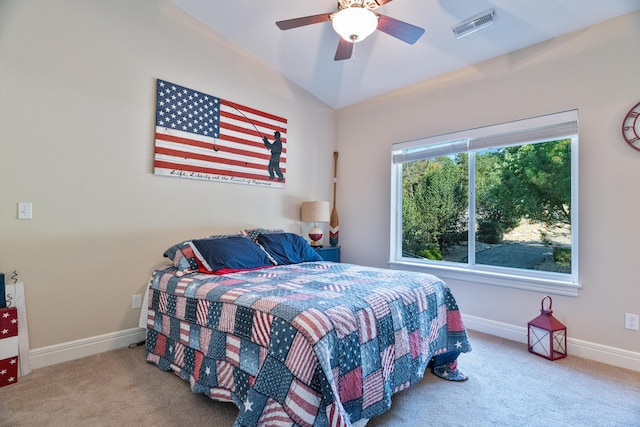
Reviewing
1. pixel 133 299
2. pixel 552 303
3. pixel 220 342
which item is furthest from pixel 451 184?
pixel 133 299

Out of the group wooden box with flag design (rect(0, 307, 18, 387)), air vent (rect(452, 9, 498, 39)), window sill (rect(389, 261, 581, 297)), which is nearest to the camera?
wooden box with flag design (rect(0, 307, 18, 387))

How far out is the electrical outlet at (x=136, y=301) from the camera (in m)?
2.67

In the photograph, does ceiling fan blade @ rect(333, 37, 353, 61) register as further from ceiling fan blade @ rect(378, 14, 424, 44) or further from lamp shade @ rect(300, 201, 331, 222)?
lamp shade @ rect(300, 201, 331, 222)

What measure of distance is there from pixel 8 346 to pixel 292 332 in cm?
201

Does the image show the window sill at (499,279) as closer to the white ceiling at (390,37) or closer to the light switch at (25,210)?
the white ceiling at (390,37)

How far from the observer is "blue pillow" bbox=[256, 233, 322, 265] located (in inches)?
114

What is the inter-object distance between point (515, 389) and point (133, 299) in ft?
9.64


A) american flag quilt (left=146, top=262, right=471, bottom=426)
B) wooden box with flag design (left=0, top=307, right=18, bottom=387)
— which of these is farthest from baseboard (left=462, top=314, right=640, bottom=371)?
wooden box with flag design (left=0, top=307, right=18, bottom=387)

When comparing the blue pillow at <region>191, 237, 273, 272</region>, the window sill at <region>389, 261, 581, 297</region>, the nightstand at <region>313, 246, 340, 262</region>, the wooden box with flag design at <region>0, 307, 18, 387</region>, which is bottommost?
the wooden box with flag design at <region>0, 307, 18, 387</region>

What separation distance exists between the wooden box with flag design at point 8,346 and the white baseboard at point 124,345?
0.61 ft

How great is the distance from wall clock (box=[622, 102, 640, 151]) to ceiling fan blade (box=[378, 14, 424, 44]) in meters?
1.75

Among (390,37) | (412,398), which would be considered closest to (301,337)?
(412,398)

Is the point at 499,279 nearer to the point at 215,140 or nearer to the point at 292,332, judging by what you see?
the point at 292,332

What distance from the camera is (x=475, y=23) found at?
2.58 metres
